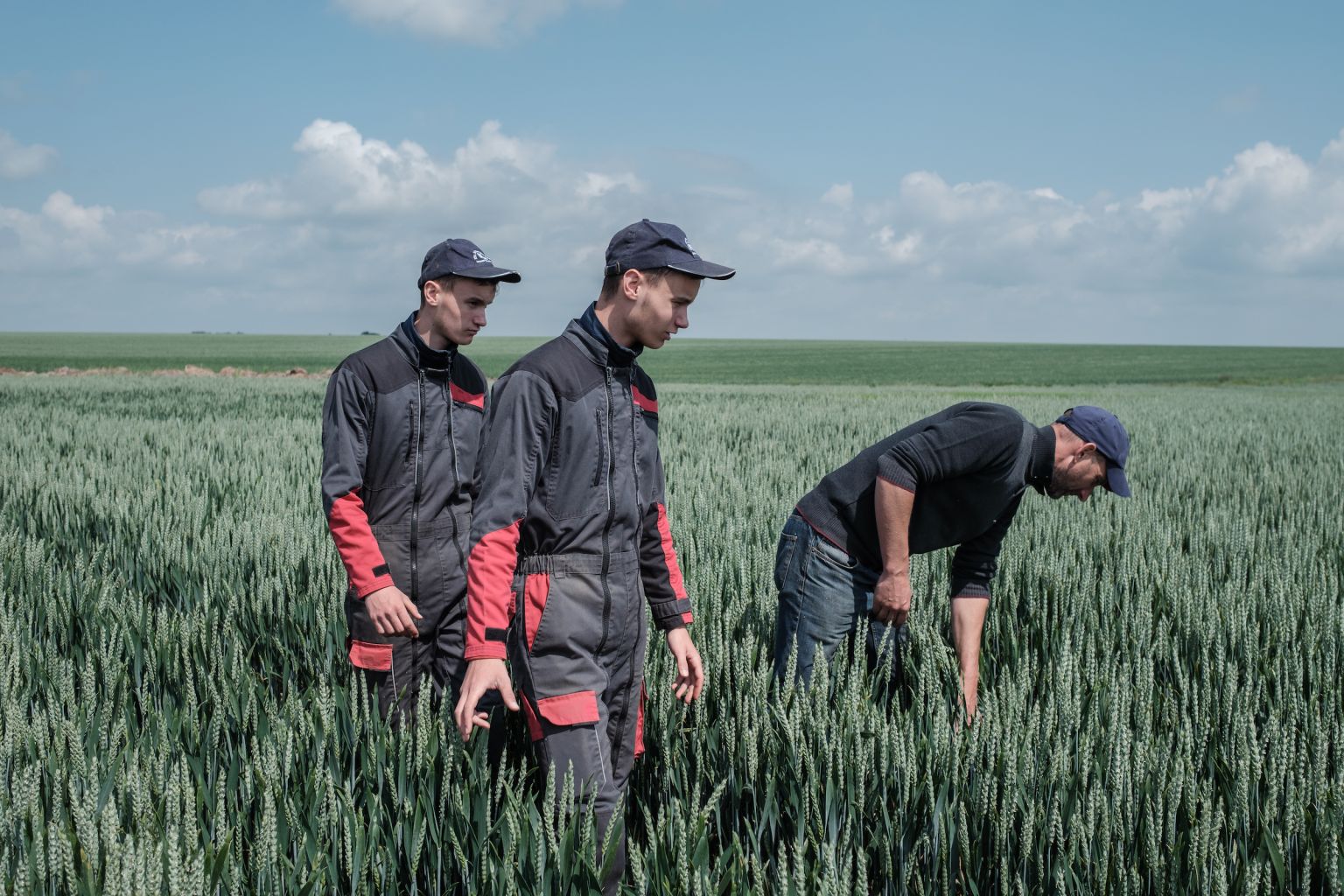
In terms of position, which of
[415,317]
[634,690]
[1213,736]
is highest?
[415,317]

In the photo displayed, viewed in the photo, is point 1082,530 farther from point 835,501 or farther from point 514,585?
point 514,585

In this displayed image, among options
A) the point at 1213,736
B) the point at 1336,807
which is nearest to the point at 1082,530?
the point at 1213,736

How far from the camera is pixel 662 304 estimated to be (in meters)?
2.02

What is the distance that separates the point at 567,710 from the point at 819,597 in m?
1.10

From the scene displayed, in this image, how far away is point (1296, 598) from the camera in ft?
12.6

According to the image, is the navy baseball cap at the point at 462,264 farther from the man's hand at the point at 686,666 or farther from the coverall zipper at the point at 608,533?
the man's hand at the point at 686,666

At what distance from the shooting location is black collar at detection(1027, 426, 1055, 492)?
2.70 meters

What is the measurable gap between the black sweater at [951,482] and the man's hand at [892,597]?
117 millimetres

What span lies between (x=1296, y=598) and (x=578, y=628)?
3.22 m

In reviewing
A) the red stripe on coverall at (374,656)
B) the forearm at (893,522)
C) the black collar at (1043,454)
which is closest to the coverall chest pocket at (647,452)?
the forearm at (893,522)

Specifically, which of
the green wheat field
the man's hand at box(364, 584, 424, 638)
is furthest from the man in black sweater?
the man's hand at box(364, 584, 424, 638)

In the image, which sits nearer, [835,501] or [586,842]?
[586,842]

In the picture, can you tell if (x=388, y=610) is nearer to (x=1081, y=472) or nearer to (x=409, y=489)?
(x=409, y=489)

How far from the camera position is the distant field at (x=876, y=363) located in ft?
A: 160
